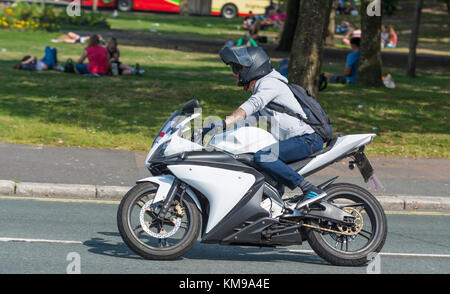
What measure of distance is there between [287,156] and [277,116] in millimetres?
355

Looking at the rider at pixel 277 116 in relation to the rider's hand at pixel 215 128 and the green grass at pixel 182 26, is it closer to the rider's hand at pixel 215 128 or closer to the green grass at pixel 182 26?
the rider's hand at pixel 215 128

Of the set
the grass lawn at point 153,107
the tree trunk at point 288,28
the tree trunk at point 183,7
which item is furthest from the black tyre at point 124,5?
the grass lawn at point 153,107

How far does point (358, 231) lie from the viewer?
23.0 feet

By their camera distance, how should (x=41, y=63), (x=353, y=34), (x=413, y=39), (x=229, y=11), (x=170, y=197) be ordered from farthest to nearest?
(x=229, y=11) < (x=353, y=34) < (x=413, y=39) < (x=41, y=63) < (x=170, y=197)

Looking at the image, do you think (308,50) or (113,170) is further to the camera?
(308,50)

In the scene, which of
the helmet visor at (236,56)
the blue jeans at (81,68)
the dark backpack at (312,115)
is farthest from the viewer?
the blue jeans at (81,68)

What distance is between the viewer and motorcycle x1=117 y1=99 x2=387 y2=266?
22.1ft

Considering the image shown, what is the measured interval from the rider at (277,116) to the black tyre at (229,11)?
5053 cm

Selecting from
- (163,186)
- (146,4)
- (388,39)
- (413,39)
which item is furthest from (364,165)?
(146,4)

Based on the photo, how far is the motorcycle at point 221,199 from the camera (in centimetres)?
672

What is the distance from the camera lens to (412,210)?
10375 mm

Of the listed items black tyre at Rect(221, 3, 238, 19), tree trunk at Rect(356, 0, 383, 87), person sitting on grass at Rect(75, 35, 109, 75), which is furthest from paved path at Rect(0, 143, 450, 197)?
black tyre at Rect(221, 3, 238, 19)

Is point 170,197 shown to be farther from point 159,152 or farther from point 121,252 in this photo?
point 121,252

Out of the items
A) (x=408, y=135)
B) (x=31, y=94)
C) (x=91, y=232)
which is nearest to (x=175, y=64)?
(x=31, y=94)
